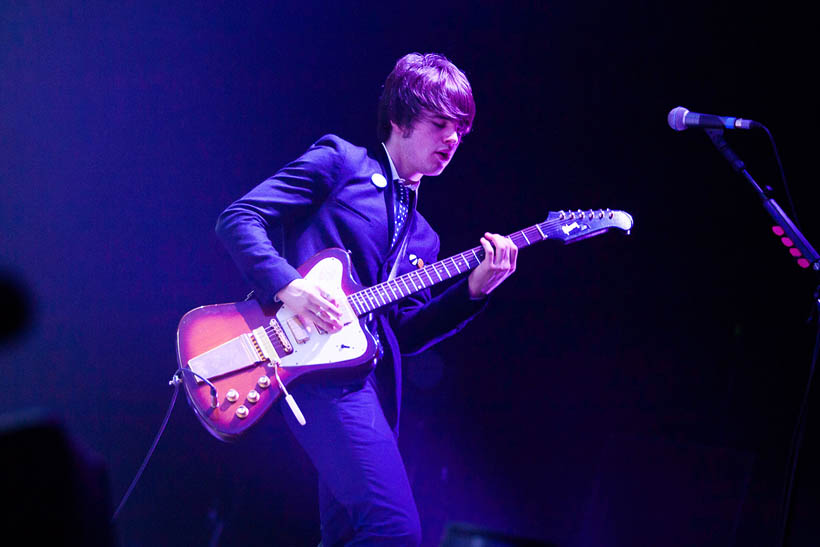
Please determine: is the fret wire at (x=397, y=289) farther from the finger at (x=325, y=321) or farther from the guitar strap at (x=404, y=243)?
the finger at (x=325, y=321)

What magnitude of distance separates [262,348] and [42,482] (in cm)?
169

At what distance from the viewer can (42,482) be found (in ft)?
2.06

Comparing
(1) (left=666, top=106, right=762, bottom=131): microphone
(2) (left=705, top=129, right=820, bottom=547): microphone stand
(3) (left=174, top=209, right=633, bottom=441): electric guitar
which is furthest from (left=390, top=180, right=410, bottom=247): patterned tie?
(2) (left=705, top=129, right=820, bottom=547): microphone stand

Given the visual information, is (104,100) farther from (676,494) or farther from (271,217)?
(676,494)

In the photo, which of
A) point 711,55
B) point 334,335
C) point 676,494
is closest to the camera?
point 334,335

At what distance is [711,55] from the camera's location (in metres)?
3.38

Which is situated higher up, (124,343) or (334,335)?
(124,343)

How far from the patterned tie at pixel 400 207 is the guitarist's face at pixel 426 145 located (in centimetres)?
8

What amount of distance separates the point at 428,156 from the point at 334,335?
892mm

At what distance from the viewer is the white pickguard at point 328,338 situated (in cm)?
233

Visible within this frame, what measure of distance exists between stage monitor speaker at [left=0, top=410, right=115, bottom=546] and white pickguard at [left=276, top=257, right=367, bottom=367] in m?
1.67

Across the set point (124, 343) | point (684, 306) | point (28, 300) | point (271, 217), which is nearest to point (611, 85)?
point (684, 306)

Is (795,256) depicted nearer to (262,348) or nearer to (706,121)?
(706,121)

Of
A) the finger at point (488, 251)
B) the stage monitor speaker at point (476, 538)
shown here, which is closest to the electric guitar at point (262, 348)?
the finger at point (488, 251)
